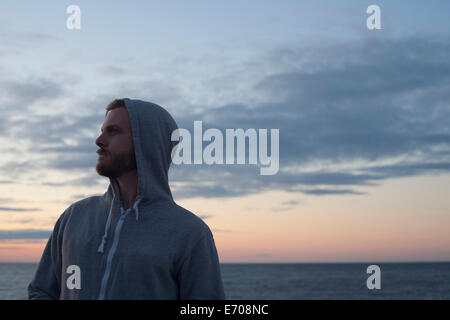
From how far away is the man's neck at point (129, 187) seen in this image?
10.7 feet

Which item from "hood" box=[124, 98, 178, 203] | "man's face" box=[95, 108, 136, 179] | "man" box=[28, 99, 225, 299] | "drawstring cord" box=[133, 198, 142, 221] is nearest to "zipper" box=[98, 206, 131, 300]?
"man" box=[28, 99, 225, 299]

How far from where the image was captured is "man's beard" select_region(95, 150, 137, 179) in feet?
10.2

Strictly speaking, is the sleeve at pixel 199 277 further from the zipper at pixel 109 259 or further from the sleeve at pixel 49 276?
the sleeve at pixel 49 276

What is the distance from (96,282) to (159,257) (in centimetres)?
45

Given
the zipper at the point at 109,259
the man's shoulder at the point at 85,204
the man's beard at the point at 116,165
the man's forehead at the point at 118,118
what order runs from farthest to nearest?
the man's shoulder at the point at 85,204 → the man's forehead at the point at 118,118 → the man's beard at the point at 116,165 → the zipper at the point at 109,259

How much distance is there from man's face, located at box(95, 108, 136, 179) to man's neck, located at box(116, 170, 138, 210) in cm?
4

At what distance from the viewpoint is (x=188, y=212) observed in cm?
319

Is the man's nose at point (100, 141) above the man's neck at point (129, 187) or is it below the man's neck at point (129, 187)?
above

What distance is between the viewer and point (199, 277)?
2.93m

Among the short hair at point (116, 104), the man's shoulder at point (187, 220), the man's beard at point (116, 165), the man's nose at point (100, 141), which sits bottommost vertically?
the man's shoulder at point (187, 220)

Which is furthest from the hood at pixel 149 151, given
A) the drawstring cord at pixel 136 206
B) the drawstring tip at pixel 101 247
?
the drawstring tip at pixel 101 247
